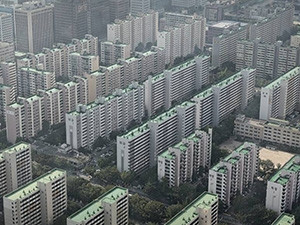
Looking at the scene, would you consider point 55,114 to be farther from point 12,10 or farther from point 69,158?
point 12,10

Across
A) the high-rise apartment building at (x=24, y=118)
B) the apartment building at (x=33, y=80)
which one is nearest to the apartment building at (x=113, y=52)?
the apartment building at (x=33, y=80)

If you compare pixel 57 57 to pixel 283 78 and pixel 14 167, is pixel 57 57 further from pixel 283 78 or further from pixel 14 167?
pixel 14 167

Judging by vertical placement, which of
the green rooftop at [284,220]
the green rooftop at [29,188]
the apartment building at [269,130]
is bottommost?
the apartment building at [269,130]

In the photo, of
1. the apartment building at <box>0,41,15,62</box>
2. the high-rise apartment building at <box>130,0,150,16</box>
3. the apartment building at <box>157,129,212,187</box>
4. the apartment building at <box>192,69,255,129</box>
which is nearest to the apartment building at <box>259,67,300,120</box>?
the apartment building at <box>192,69,255,129</box>

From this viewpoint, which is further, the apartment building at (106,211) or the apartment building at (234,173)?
the apartment building at (234,173)

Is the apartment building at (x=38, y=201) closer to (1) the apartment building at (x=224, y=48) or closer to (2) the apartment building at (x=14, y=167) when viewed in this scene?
(2) the apartment building at (x=14, y=167)

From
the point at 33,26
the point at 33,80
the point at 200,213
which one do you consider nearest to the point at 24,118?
the point at 33,80

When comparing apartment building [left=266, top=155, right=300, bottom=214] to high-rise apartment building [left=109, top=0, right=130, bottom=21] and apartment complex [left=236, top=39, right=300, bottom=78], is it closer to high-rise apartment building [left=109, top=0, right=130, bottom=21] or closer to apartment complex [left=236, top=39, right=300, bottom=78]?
apartment complex [left=236, top=39, right=300, bottom=78]
